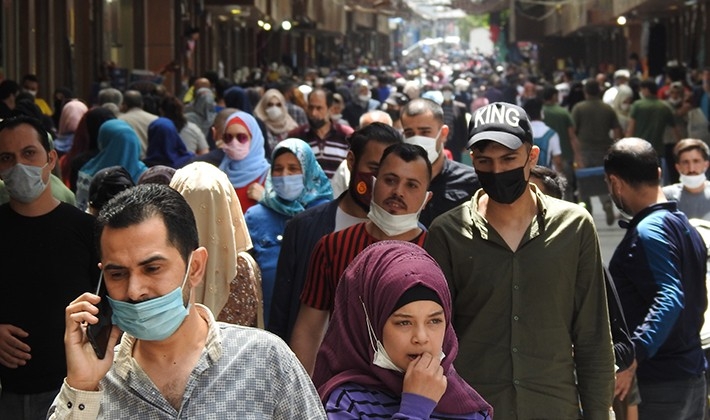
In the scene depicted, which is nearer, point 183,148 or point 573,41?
point 183,148

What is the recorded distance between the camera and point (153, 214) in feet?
10.5

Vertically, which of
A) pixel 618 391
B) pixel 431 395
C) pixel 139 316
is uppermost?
pixel 139 316

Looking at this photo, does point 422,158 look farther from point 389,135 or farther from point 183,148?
point 183,148

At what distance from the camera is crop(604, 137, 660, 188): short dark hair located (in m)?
5.56

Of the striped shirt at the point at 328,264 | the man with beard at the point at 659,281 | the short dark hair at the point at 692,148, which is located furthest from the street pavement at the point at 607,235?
the striped shirt at the point at 328,264

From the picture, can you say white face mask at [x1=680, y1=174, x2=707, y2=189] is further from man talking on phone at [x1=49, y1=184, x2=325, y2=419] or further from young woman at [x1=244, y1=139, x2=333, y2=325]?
man talking on phone at [x1=49, y1=184, x2=325, y2=419]

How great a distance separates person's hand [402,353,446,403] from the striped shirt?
169 centimetres

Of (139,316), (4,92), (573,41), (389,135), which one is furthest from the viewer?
(573,41)

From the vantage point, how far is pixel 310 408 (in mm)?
3164

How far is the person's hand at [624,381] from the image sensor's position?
200 inches

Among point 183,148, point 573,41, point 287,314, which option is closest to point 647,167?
point 287,314

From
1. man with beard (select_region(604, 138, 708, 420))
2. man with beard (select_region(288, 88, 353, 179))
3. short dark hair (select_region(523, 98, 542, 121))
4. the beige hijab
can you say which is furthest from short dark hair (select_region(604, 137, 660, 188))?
short dark hair (select_region(523, 98, 542, 121))

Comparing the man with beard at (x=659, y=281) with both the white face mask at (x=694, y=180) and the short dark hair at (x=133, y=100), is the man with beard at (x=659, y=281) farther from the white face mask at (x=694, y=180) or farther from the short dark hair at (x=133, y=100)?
the short dark hair at (x=133, y=100)

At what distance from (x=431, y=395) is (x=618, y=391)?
188 centimetres
